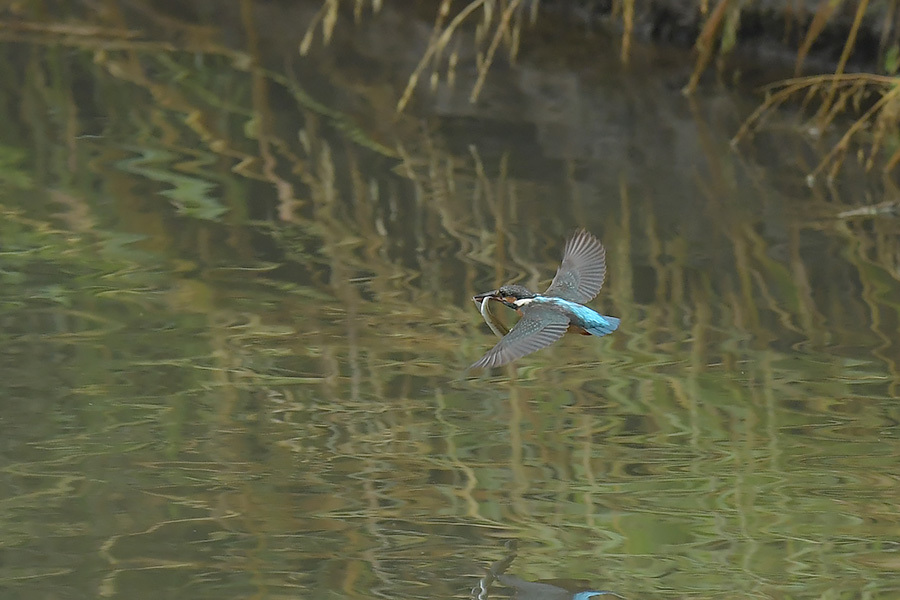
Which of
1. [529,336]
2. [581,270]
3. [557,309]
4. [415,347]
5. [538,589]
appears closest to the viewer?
[538,589]

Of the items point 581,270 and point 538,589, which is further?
point 581,270

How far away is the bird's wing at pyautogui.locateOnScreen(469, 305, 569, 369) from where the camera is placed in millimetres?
2488

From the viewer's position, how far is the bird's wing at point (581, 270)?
300cm

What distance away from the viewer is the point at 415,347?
10.6 feet

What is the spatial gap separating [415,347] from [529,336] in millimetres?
711

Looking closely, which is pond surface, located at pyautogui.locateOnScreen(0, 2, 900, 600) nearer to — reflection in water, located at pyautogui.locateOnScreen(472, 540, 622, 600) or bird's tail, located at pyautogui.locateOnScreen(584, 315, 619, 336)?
reflection in water, located at pyautogui.locateOnScreen(472, 540, 622, 600)

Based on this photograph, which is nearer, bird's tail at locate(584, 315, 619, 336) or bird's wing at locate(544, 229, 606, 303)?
bird's tail at locate(584, 315, 619, 336)

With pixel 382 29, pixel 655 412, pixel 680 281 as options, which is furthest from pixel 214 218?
pixel 382 29

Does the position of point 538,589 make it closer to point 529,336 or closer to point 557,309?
point 529,336

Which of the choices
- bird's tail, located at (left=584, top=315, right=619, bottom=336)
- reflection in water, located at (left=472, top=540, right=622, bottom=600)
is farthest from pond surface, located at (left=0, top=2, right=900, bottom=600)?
bird's tail, located at (left=584, top=315, right=619, bottom=336)

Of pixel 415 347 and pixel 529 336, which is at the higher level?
pixel 529 336

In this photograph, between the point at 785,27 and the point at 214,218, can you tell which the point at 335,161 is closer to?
the point at 214,218

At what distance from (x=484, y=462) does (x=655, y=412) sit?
44 centimetres

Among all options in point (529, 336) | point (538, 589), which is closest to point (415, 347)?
point (529, 336)
